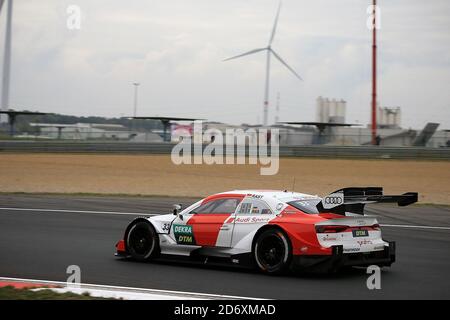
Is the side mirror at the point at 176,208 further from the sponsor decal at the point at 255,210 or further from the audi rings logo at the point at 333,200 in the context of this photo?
the audi rings logo at the point at 333,200

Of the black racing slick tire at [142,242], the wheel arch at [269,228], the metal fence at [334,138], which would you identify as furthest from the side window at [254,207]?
the metal fence at [334,138]

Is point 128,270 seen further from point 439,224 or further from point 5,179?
point 5,179

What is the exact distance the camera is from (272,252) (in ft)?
32.6

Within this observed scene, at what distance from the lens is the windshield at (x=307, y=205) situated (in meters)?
9.98

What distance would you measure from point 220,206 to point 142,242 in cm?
136

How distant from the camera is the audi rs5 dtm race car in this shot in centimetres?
953

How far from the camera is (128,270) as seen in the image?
10.3 m

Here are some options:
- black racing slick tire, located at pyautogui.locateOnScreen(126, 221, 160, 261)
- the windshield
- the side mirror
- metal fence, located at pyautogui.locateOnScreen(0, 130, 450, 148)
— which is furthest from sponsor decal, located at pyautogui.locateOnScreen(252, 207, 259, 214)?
metal fence, located at pyautogui.locateOnScreen(0, 130, 450, 148)

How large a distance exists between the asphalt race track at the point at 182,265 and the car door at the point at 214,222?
41 centimetres

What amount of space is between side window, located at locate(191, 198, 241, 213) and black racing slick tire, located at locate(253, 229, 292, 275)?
830 mm

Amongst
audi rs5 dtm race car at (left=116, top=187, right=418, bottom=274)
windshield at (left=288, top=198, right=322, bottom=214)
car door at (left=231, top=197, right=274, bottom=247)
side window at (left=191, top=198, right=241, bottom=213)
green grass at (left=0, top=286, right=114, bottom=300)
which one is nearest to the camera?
green grass at (left=0, top=286, right=114, bottom=300)
